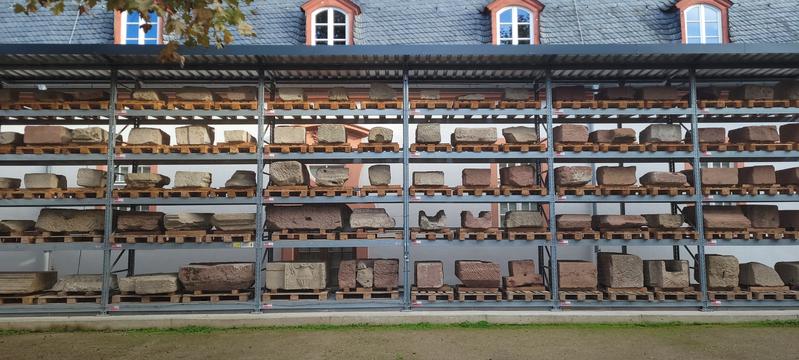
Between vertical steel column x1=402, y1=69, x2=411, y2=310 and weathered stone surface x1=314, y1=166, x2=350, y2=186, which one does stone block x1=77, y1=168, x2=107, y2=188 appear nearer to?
weathered stone surface x1=314, y1=166, x2=350, y2=186

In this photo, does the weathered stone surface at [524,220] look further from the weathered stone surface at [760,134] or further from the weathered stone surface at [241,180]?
the weathered stone surface at [241,180]

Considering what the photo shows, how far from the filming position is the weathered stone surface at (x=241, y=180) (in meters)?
9.50

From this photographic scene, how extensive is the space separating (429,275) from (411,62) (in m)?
4.45

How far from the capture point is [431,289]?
9477 millimetres

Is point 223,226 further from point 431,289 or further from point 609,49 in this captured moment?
point 609,49

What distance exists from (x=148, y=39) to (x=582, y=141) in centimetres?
1201

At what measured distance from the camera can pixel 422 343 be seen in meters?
7.75

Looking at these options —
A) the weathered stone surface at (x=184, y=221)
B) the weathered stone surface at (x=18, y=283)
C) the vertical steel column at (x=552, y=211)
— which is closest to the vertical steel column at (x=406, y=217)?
the vertical steel column at (x=552, y=211)

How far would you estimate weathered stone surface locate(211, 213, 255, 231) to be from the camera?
9398 millimetres

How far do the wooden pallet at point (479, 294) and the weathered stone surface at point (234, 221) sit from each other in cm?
449

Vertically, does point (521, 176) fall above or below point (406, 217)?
above

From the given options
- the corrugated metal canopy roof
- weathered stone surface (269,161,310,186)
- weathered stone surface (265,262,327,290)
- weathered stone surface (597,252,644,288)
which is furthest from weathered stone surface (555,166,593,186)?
weathered stone surface (269,161,310,186)

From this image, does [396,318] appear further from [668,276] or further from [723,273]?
[723,273]

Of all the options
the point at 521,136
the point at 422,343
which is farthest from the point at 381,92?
the point at 422,343
